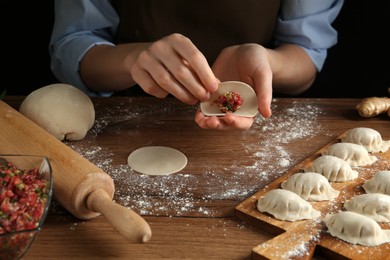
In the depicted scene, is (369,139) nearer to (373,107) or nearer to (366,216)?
(373,107)

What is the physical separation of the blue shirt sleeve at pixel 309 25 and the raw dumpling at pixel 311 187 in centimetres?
81

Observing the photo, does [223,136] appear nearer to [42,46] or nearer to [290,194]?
[290,194]

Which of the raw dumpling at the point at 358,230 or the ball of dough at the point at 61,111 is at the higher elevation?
the raw dumpling at the point at 358,230

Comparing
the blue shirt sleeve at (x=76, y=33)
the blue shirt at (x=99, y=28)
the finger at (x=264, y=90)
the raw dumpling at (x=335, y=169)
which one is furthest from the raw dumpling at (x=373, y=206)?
the blue shirt sleeve at (x=76, y=33)

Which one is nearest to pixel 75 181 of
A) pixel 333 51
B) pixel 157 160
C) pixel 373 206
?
pixel 157 160

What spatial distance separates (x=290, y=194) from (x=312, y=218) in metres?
0.07

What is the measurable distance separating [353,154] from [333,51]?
103 cm

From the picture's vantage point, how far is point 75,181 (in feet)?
3.89

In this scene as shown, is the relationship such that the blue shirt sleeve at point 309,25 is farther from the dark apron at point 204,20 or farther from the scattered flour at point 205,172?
the scattered flour at point 205,172

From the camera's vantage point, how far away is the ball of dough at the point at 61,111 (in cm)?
154

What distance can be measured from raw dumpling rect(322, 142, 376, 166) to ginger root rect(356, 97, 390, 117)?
10.2 inches

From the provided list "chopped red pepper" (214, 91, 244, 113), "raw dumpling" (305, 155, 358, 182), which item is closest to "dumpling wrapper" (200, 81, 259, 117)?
"chopped red pepper" (214, 91, 244, 113)

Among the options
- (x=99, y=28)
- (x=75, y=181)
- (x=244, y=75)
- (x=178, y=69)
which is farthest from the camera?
(x=99, y=28)

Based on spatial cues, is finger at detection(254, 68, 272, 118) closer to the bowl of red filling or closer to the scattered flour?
the scattered flour
